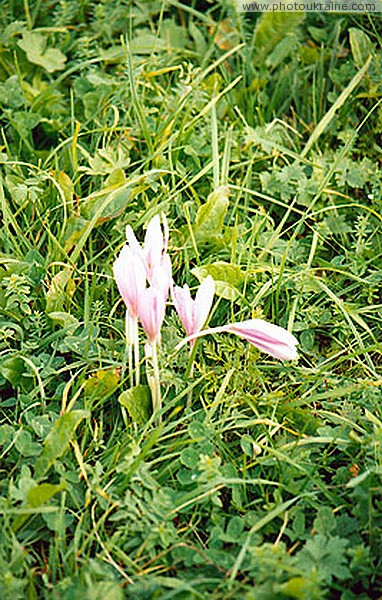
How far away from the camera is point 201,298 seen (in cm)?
184

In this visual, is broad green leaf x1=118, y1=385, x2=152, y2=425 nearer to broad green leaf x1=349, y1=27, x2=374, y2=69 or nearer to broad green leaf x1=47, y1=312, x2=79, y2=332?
broad green leaf x1=47, y1=312, x2=79, y2=332

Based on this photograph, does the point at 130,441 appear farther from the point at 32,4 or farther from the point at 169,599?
the point at 32,4

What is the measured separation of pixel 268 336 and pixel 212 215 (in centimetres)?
56

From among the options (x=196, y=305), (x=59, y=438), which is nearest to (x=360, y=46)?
(x=196, y=305)

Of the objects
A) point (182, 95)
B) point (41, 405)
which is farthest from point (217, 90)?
point (41, 405)

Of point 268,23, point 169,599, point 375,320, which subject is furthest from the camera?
point 268,23

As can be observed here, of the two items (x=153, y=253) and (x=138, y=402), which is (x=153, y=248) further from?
(x=138, y=402)

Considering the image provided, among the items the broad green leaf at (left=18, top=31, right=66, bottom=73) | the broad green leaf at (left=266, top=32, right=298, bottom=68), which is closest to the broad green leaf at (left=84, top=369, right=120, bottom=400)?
the broad green leaf at (left=18, top=31, right=66, bottom=73)

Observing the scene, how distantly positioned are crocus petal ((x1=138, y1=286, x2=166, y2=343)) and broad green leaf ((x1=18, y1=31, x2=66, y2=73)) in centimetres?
124

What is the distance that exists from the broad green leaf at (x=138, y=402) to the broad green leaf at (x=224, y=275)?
1.18ft

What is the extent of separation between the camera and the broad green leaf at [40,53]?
2688mm

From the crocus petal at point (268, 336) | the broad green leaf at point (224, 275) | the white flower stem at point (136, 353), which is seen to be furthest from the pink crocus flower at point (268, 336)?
the broad green leaf at point (224, 275)

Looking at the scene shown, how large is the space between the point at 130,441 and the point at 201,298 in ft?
1.21

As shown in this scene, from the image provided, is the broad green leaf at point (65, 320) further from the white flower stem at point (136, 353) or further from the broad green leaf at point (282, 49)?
the broad green leaf at point (282, 49)
